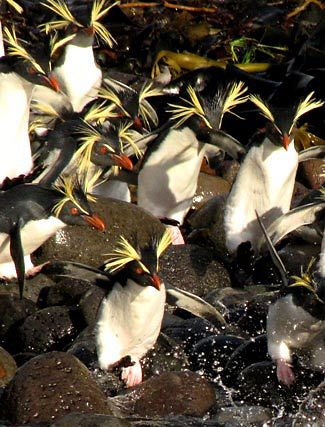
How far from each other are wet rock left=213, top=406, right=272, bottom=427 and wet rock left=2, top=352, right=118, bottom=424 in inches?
23.4

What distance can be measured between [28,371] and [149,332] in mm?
997

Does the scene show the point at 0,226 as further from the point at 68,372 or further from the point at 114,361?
the point at 68,372

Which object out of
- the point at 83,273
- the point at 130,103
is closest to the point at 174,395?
the point at 83,273

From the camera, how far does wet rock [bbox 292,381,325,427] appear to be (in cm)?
669

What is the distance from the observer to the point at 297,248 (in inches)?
356

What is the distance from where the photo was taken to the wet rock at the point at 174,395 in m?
6.57

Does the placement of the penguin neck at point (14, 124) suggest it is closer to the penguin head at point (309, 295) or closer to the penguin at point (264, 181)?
the penguin at point (264, 181)

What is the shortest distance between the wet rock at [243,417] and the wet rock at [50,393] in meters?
0.59

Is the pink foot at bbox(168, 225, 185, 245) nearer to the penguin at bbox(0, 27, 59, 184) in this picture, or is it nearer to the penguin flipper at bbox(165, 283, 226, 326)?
the penguin at bbox(0, 27, 59, 184)

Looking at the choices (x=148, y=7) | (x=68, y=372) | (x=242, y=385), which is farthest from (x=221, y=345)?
(x=148, y=7)

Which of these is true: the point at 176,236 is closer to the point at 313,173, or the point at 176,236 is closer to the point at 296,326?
the point at 313,173

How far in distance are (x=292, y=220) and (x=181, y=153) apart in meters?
1.19

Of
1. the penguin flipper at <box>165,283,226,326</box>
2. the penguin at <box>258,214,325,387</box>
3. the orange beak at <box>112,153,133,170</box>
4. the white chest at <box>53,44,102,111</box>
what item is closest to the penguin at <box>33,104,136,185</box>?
the orange beak at <box>112,153,133,170</box>

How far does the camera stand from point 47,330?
7.55 m
